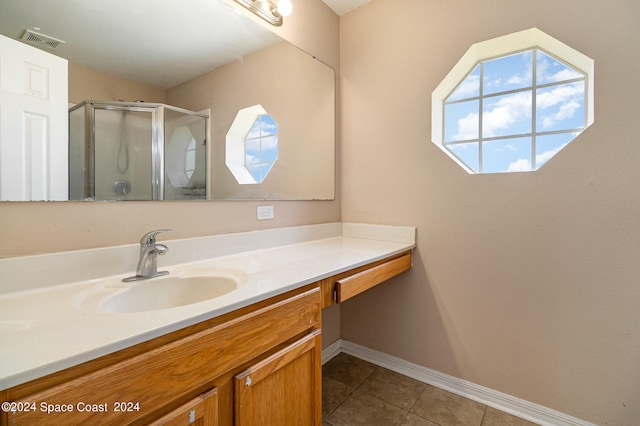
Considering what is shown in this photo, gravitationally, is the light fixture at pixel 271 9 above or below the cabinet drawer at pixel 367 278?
above

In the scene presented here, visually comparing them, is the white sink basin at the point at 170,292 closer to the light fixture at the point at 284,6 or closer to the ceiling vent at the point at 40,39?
the ceiling vent at the point at 40,39

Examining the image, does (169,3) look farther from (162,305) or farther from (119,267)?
(162,305)

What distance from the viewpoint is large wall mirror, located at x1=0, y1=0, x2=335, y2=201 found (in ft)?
3.18

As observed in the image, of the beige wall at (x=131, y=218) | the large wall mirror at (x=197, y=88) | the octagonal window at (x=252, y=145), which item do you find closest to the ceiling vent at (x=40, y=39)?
the large wall mirror at (x=197, y=88)

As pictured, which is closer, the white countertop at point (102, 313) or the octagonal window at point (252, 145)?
the white countertop at point (102, 313)

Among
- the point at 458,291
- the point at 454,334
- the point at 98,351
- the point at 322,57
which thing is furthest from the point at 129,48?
the point at 454,334

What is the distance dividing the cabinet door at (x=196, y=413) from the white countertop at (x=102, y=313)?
203 millimetres

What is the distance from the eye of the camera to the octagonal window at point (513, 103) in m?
→ 1.50

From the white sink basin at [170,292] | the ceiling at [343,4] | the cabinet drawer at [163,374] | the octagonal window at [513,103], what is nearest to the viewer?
the cabinet drawer at [163,374]

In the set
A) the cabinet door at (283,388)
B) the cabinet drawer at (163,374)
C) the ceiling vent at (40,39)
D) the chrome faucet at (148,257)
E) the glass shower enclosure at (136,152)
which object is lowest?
the cabinet door at (283,388)

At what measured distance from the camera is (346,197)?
2.15m

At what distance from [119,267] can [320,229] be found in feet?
3.88

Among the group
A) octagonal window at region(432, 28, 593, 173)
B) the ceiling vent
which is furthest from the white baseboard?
the ceiling vent

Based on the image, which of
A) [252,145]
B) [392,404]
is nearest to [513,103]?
[252,145]
